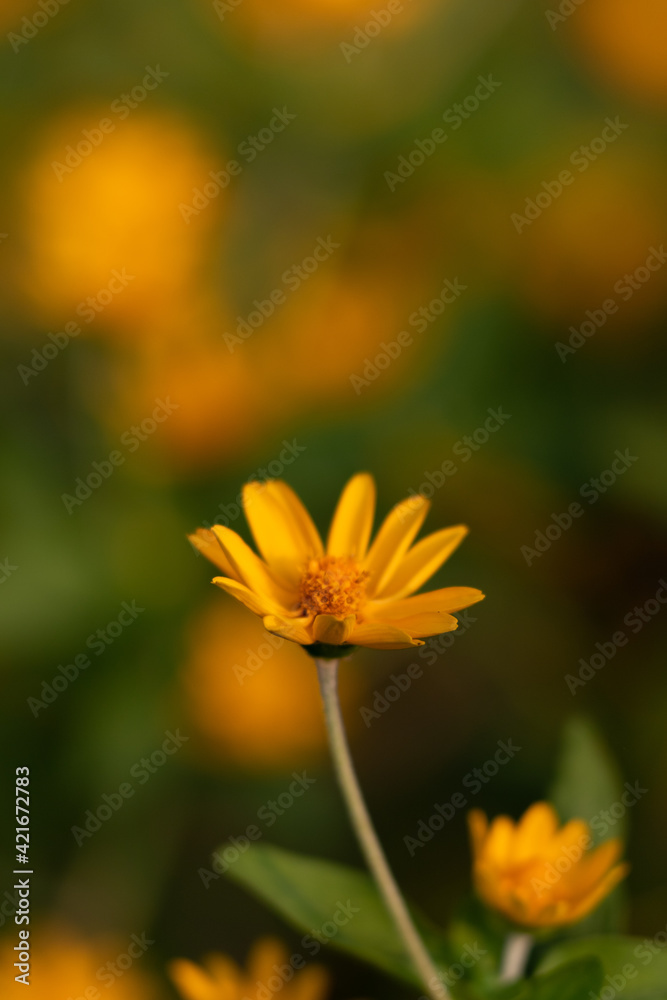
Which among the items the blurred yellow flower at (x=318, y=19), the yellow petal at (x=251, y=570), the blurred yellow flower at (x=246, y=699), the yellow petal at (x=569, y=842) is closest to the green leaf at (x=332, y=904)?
the yellow petal at (x=569, y=842)

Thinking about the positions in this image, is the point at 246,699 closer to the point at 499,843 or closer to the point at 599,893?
the point at 499,843

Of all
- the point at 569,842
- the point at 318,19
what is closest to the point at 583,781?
the point at 569,842

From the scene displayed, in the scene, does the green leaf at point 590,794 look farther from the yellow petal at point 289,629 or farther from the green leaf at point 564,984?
the yellow petal at point 289,629

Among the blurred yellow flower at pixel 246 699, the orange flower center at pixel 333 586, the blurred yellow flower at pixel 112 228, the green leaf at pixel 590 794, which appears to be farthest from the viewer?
the blurred yellow flower at pixel 112 228

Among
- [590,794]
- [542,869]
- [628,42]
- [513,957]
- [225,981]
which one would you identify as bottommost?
[225,981]

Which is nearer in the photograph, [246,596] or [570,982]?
[246,596]

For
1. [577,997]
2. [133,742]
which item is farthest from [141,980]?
[577,997]
